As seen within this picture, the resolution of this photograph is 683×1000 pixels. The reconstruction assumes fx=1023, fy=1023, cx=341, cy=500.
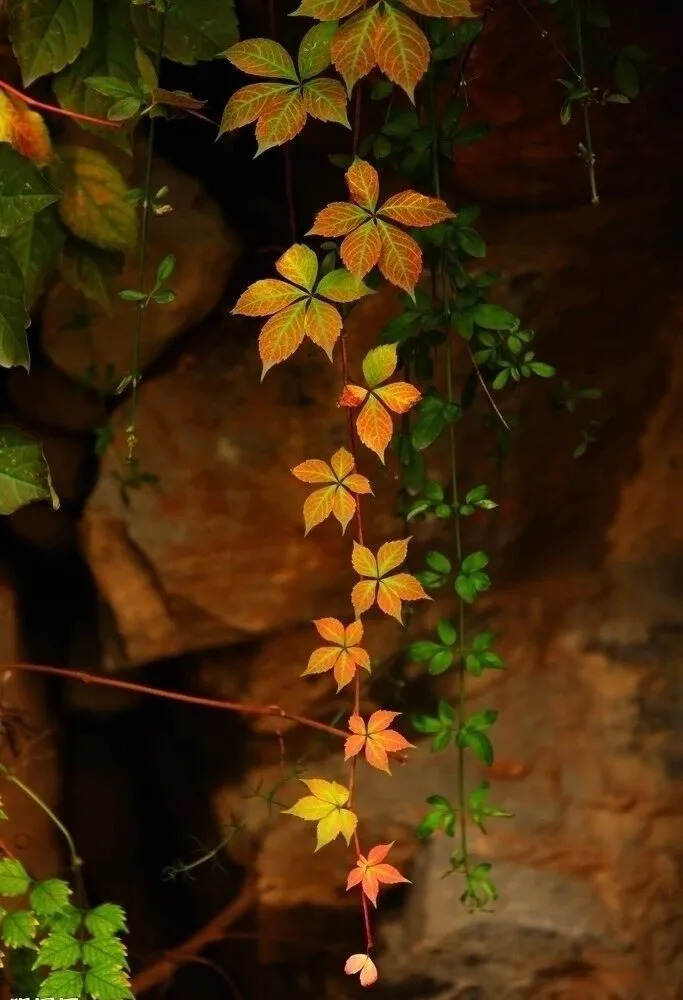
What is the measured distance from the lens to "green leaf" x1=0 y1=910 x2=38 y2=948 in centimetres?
104

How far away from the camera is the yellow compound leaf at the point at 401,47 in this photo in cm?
74

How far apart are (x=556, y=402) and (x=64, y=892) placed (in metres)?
0.73

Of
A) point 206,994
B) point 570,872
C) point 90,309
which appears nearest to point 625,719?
point 570,872

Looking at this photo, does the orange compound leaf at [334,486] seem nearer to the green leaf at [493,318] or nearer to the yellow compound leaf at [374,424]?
the yellow compound leaf at [374,424]

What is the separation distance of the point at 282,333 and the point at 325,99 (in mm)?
184

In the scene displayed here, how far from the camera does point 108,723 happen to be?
1544 millimetres

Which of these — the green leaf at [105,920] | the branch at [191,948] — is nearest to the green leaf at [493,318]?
the green leaf at [105,920]

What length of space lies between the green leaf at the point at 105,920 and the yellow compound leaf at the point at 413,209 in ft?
2.39

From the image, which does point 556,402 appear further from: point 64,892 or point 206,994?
point 206,994

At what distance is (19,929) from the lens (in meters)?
1.04

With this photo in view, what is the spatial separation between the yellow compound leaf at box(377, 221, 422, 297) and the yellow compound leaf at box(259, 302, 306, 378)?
0.25 ft

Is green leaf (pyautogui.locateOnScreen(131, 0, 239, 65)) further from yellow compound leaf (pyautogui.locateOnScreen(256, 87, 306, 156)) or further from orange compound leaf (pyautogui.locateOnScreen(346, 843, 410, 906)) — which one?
orange compound leaf (pyautogui.locateOnScreen(346, 843, 410, 906))

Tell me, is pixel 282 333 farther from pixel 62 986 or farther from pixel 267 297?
pixel 62 986

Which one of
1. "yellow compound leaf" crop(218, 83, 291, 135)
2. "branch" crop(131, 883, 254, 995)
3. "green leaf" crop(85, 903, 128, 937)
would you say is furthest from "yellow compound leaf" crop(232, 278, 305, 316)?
"branch" crop(131, 883, 254, 995)
